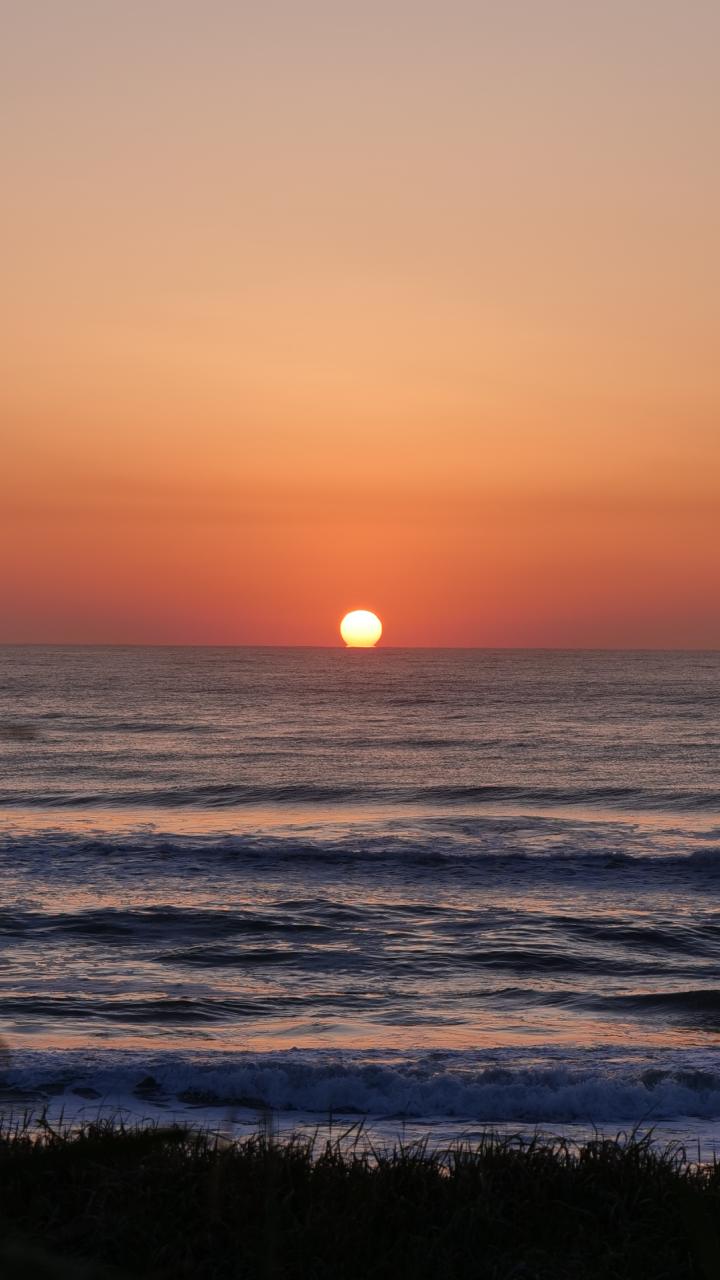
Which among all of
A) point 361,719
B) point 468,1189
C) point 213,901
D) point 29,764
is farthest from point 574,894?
point 361,719

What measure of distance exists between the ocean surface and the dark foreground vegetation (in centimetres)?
218

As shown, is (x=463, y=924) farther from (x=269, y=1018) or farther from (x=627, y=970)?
(x=269, y=1018)

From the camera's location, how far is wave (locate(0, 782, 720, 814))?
105 ft

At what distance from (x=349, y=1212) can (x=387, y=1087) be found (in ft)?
16.0

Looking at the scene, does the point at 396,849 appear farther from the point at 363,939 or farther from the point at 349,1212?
the point at 349,1212

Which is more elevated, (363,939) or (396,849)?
(396,849)

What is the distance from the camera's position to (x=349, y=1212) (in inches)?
199

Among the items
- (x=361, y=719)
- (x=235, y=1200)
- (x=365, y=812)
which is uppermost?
(x=361, y=719)

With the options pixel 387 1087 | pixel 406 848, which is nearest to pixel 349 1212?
pixel 387 1087

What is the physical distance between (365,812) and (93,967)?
16.8 meters

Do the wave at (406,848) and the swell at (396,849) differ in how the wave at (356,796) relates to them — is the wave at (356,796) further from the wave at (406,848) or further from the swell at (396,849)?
the swell at (396,849)

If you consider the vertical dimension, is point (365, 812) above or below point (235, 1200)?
above

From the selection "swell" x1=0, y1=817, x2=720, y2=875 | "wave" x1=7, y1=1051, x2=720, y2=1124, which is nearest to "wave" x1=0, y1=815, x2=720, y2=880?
"swell" x1=0, y1=817, x2=720, y2=875

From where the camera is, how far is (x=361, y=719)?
217ft
